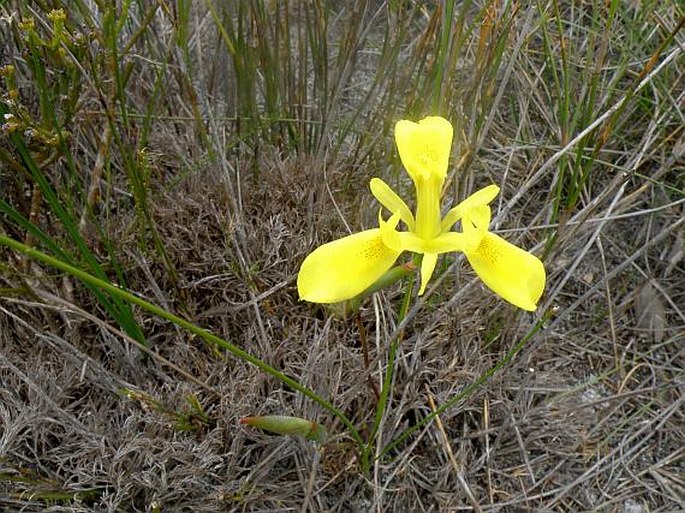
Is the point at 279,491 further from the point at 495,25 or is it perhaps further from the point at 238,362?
the point at 495,25

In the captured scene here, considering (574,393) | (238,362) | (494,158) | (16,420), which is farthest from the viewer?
(494,158)

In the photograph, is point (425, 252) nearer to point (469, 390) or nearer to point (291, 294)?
point (469, 390)

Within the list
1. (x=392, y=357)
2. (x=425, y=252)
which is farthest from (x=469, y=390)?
(x=425, y=252)

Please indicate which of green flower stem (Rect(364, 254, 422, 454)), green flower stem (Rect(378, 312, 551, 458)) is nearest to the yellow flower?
green flower stem (Rect(364, 254, 422, 454))

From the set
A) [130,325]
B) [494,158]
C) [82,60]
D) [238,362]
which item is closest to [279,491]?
[238,362]

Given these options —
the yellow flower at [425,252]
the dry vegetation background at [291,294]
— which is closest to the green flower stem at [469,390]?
the dry vegetation background at [291,294]

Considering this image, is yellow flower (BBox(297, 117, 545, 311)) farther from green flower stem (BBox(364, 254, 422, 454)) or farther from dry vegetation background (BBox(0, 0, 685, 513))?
dry vegetation background (BBox(0, 0, 685, 513))

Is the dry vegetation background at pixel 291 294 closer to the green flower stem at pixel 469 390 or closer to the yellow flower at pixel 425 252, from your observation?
the green flower stem at pixel 469 390
